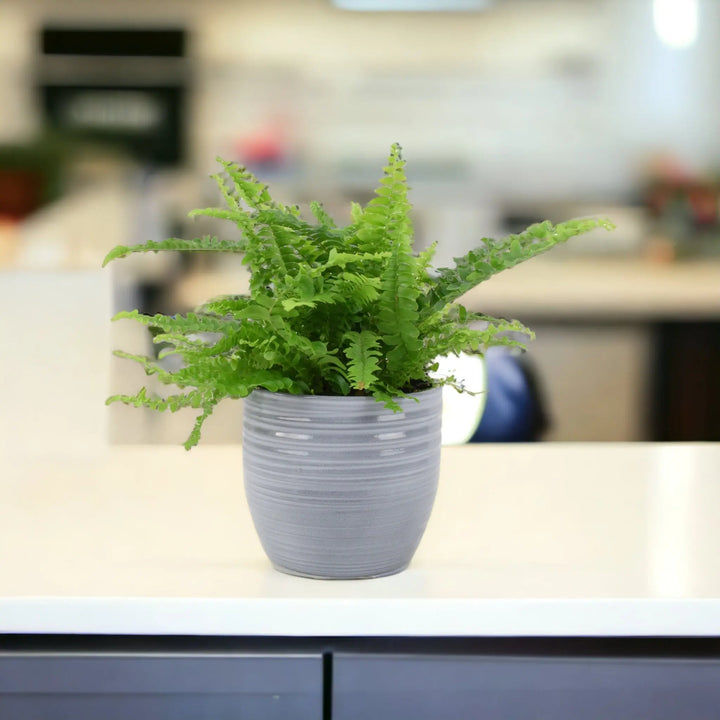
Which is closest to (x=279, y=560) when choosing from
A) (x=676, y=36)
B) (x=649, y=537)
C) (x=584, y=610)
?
(x=584, y=610)

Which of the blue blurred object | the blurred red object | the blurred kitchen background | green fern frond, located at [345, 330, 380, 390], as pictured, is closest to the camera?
green fern frond, located at [345, 330, 380, 390]

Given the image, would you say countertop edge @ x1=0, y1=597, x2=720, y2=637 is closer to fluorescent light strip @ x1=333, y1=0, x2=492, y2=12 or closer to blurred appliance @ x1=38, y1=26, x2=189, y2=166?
blurred appliance @ x1=38, y1=26, x2=189, y2=166

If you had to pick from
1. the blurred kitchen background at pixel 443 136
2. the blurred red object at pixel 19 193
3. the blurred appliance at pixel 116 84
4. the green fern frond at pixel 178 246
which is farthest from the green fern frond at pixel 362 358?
the blurred red object at pixel 19 193

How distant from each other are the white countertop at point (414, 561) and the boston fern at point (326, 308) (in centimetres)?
13

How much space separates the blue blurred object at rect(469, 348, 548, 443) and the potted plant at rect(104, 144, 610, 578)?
111cm

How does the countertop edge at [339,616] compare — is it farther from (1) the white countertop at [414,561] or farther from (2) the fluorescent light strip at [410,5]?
(2) the fluorescent light strip at [410,5]

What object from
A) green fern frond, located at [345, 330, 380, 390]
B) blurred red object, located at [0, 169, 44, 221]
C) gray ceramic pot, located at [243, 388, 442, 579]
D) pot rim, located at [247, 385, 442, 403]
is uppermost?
blurred red object, located at [0, 169, 44, 221]

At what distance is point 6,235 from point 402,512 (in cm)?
314

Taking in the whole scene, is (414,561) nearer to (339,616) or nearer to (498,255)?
(339,616)

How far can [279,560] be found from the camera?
2.63 feet

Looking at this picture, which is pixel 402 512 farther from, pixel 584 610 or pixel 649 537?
pixel 649 537

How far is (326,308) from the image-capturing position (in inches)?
30.3

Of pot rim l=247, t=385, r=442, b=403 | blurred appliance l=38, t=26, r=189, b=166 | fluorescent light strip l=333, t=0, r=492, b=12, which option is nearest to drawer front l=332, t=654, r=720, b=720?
pot rim l=247, t=385, r=442, b=403

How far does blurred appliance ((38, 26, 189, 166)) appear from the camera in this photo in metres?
3.84
